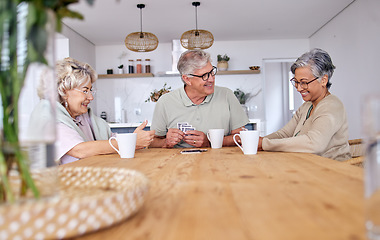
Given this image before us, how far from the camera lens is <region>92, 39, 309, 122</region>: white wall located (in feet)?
23.1

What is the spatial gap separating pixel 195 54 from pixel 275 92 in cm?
705

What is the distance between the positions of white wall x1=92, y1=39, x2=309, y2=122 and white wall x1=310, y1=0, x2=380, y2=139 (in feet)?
3.95

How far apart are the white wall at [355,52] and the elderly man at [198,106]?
2.68 metres

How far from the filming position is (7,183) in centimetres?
52

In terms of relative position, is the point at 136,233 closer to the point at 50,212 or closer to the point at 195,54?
the point at 50,212

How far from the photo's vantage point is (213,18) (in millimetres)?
5508

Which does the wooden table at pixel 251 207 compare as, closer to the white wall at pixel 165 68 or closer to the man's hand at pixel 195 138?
the man's hand at pixel 195 138

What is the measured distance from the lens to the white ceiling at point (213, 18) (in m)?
4.84

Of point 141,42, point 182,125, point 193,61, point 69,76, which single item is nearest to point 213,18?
point 141,42

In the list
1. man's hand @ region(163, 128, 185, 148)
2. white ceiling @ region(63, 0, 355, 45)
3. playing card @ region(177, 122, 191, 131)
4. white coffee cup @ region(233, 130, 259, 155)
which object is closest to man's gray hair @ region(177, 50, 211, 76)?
playing card @ region(177, 122, 191, 131)

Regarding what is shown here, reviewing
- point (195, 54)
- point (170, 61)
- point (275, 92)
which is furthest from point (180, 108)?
point (275, 92)

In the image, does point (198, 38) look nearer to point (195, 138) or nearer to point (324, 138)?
point (195, 138)

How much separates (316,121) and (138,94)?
18.3ft

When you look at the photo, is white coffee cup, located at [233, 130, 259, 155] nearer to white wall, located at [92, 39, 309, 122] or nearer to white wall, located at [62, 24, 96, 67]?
white wall, located at [62, 24, 96, 67]
